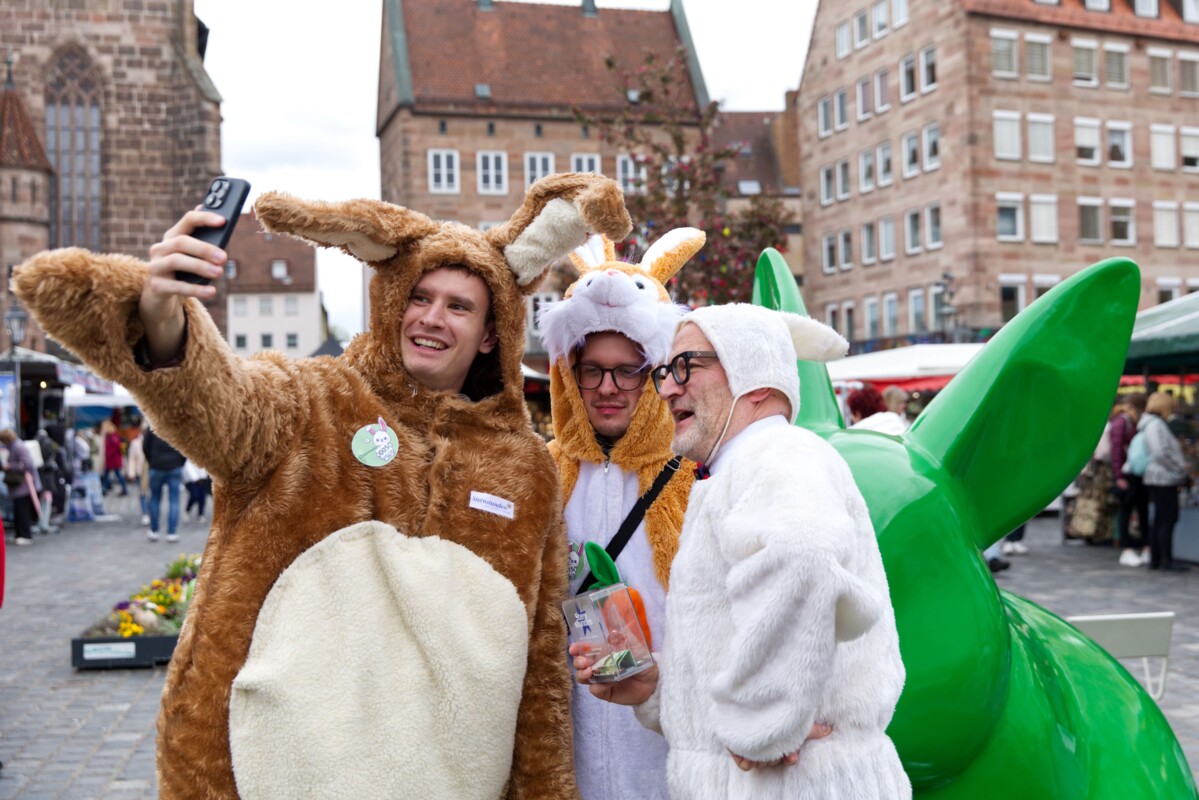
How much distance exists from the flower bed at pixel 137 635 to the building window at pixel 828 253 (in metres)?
36.8

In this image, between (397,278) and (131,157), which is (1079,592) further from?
(131,157)

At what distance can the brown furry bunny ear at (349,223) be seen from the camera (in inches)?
88.5

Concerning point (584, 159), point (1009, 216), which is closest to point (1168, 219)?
point (1009, 216)

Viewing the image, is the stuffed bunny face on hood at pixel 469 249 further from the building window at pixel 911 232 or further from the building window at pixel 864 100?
the building window at pixel 864 100

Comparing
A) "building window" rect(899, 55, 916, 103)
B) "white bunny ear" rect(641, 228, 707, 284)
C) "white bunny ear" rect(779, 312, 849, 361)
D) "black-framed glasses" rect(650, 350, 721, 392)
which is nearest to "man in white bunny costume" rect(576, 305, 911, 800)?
"black-framed glasses" rect(650, 350, 721, 392)

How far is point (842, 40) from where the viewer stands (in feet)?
137

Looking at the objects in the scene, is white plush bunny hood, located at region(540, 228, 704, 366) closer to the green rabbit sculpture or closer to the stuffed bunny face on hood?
the stuffed bunny face on hood

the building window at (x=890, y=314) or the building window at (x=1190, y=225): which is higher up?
the building window at (x=1190, y=225)

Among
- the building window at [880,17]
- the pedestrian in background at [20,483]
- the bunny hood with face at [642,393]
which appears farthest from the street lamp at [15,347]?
the building window at [880,17]

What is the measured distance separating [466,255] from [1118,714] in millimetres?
1739

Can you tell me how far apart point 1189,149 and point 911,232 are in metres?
9.80

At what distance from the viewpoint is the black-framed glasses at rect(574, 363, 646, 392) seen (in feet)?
9.37

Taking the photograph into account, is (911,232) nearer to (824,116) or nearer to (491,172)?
(824,116)

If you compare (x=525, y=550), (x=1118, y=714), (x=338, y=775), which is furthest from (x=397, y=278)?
(x=1118, y=714)
